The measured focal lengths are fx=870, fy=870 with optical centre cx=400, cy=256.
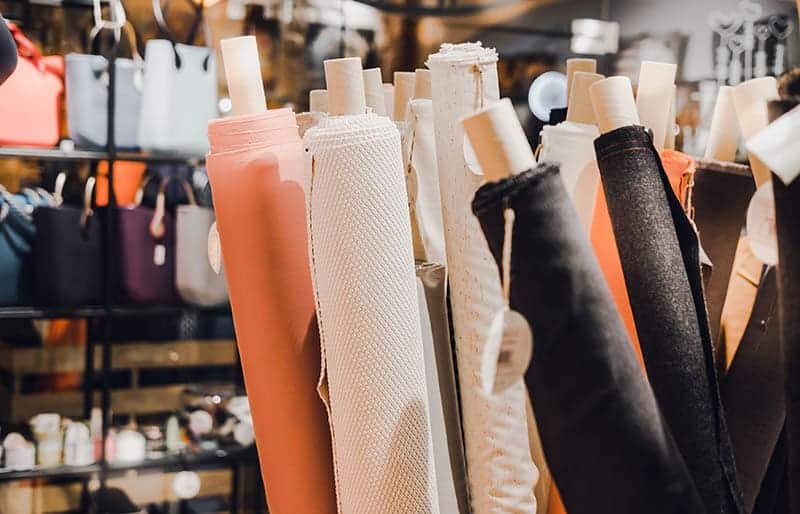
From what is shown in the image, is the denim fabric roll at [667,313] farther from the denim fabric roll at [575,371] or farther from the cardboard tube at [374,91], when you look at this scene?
the cardboard tube at [374,91]

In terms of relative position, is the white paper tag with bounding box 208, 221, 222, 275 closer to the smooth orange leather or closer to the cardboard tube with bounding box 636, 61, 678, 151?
the smooth orange leather

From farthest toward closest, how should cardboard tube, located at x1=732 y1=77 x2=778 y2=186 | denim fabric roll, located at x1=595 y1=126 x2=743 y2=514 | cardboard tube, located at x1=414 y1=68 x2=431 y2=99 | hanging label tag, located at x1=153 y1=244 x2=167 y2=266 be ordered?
hanging label tag, located at x1=153 y1=244 x2=167 y2=266
cardboard tube, located at x1=414 y1=68 x2=431 y2=99
cardboard tube, located at x1=732 y1=77 x2=778 y2=186
denim fabric roll, located at x1=595 y1=126 x2=743 y2=514

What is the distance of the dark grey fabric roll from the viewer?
73 centimetres

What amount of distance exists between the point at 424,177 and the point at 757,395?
1.26ft

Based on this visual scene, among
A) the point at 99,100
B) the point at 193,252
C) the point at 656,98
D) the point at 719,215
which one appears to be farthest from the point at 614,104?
the point at 99,100

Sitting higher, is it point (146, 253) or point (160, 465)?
point (146, 253)

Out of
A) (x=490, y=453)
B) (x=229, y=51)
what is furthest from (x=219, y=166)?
(x=490, y=453)

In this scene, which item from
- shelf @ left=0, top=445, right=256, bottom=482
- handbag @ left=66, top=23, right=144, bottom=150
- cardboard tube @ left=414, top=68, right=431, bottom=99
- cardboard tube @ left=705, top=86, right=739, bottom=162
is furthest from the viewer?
handbag @ left=66, top=23, right=144, bottom=150

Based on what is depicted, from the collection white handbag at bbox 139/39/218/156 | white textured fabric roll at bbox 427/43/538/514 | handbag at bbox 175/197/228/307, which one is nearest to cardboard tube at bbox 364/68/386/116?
white textured fabric roll at bbox 427/43/538/514

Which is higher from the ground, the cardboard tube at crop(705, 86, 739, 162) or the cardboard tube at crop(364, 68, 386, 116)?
the cardboard tube at crop(364, 68, 386, 116)

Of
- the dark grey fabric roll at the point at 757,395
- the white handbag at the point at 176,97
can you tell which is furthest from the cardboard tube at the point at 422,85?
the white handbag at the point at 176,97

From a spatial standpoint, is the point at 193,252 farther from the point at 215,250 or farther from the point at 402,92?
the point at 215,250

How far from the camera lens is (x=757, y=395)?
740 millimetres

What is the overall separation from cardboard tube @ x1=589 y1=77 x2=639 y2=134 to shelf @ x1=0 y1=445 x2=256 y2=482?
97.4 inches
